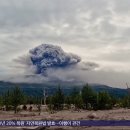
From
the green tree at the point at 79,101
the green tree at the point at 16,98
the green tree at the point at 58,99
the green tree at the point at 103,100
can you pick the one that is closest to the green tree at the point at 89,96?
the green tree at the point at 79,101

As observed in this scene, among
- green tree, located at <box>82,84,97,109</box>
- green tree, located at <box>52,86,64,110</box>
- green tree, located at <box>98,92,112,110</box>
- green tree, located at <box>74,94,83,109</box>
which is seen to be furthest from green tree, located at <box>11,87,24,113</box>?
green tree, located at <box>98,92,112,110</box>

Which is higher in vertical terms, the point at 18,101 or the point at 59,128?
the point at 18,101

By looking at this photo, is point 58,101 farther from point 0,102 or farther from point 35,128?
point 35,128

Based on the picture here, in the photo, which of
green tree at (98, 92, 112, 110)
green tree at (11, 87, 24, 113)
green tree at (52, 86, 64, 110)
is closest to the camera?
green tree at (11, 87, 24, 113)

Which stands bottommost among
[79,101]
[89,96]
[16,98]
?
[79,101]

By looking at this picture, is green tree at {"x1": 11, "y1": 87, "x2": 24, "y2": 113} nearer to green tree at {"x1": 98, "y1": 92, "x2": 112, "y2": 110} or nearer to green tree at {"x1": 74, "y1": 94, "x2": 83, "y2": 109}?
green tree at {"x1": 74, "y1": 94, "x2": 83, "y2": 109}

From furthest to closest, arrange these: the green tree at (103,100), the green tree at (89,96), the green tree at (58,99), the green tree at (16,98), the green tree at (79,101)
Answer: the green tree at (79,101) → the green tree at (89,96) → the green tree at (103,100) → the green tree at (58,99) → the green tree at (16,98)

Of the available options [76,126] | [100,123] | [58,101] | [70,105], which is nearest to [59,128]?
[76,126]

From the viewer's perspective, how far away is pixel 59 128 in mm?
46844

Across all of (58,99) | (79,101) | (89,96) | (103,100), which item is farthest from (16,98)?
(103,100)

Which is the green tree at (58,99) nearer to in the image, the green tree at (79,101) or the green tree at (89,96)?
the green tree at (79,101)

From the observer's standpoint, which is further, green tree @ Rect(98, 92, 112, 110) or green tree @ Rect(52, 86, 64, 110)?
green tree @ Rect(98, 92, 112, 110)

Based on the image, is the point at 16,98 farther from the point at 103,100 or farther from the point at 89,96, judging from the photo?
the point at 103,100

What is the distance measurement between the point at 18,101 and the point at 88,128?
68.2 meters
